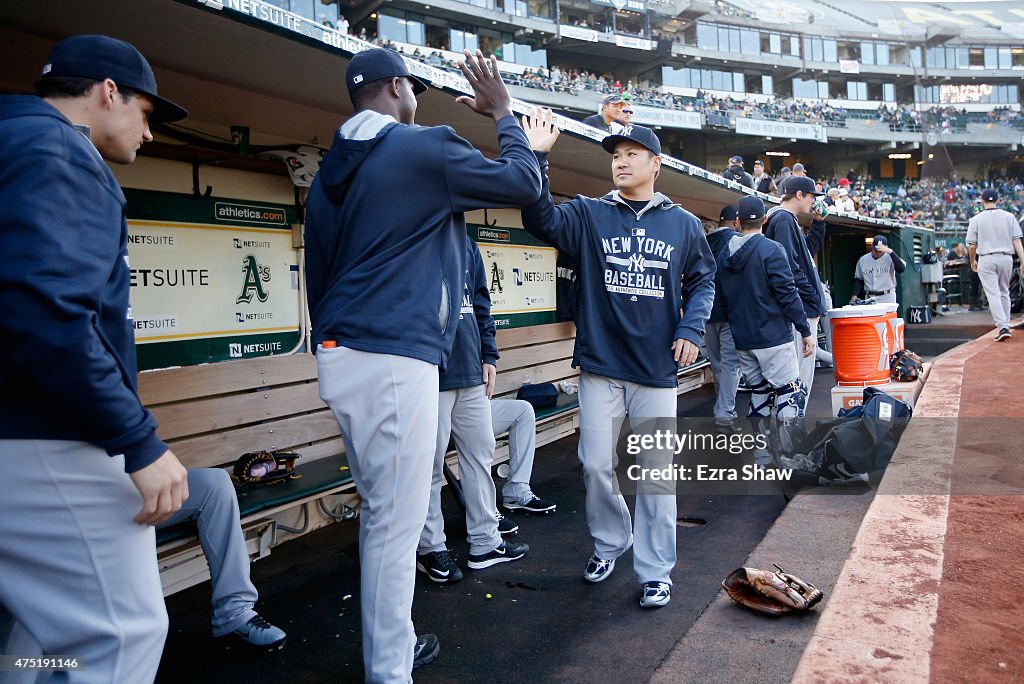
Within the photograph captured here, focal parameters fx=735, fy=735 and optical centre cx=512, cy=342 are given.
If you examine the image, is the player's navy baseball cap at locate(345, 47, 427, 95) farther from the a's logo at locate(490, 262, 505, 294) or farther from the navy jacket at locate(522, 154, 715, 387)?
the a's logo at locate(490, 262, 505, 294)

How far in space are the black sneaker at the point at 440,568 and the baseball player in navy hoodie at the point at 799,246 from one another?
3572 millimetres

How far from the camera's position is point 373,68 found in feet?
7.91

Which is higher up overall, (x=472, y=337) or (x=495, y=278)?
(x=495, y=278)

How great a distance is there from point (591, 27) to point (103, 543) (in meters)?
44.9

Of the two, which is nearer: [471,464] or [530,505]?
[471,464]

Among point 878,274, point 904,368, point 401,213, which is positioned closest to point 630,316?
point 401,213

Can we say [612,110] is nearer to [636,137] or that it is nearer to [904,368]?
[636,137]

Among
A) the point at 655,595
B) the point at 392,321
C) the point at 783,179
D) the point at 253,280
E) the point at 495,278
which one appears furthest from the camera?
the point at 783,179

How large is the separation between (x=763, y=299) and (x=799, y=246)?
1.09 metres

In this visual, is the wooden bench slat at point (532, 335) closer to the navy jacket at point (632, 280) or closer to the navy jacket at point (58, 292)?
the navy jacket at point (632, 280)

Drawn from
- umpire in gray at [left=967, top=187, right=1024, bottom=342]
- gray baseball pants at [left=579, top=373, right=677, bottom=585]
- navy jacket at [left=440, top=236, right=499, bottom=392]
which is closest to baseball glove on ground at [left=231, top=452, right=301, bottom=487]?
navy jacket at [left=440, top=236, right=499, bottom=392]

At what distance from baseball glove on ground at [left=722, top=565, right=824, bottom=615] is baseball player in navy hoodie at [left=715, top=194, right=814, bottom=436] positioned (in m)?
2.71

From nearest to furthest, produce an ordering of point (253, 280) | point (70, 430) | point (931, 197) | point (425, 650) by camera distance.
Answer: point (70, 430) → point (425, 650) → point (253, 280) → point (931, 197)

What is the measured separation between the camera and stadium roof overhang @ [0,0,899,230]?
107 inches
